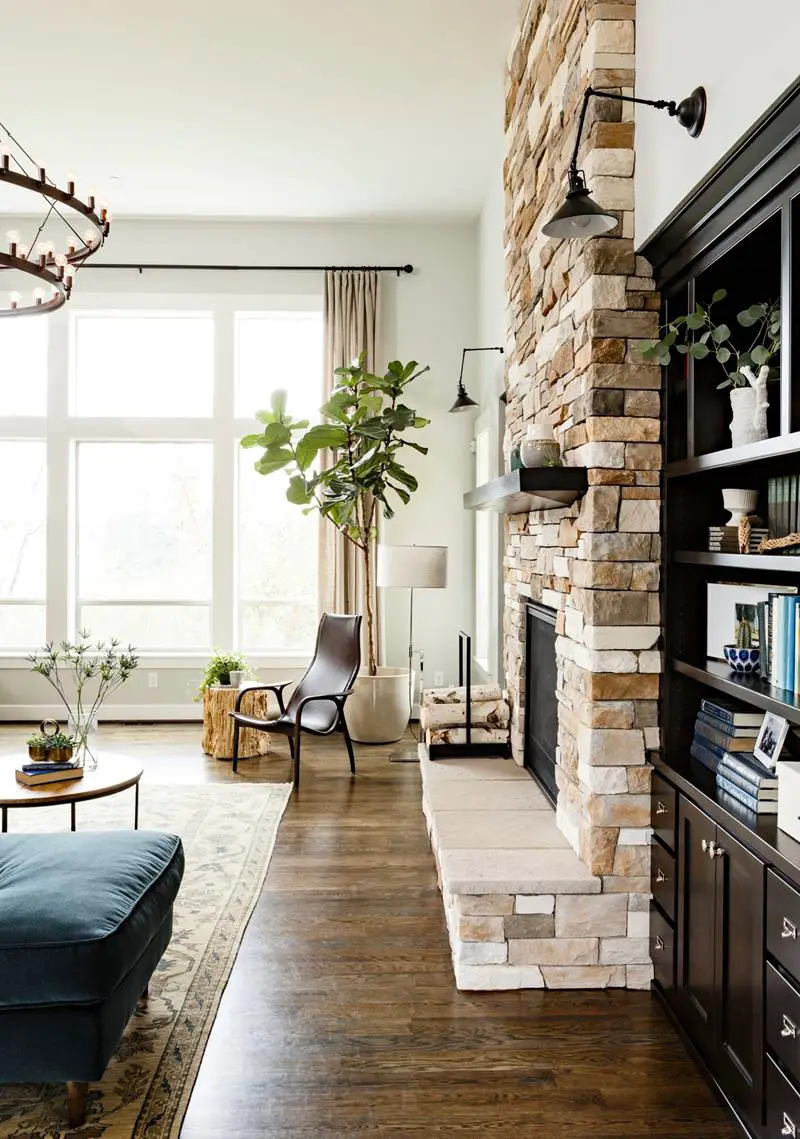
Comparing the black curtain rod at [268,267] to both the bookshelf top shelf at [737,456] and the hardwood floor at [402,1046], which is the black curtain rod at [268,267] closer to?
the bookshelf top shelf at [737,456]

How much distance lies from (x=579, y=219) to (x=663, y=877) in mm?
1820

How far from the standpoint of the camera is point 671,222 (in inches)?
87.0

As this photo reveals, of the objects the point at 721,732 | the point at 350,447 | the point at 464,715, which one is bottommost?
the point at 464,715

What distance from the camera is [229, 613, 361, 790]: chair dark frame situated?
473 cm

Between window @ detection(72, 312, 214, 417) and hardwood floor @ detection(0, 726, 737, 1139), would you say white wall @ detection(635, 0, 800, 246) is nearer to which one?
hardwood floor @ detection(0, 726, 737, 1139)

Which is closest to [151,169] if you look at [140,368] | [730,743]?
[140,368]

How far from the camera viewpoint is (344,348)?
20.2 ft

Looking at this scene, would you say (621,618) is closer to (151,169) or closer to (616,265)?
(616,265)

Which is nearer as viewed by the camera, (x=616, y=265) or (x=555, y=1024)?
(x=555, y=1024)

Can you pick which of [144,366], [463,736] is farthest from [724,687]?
[144,366]

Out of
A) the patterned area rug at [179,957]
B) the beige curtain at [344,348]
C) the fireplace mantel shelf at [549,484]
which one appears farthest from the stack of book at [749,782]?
the beige curtain at [344,348]

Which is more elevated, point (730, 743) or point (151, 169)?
point (151, 169)

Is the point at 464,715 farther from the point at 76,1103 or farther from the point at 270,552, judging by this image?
the point at 270,552

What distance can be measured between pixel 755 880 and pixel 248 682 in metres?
4.17
